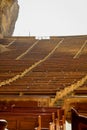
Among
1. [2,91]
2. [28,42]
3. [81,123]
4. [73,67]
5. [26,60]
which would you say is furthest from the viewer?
[28,42]

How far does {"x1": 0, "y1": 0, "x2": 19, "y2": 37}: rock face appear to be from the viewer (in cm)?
2714

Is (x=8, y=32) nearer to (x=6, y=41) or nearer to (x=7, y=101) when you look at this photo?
(x=6, y=41)

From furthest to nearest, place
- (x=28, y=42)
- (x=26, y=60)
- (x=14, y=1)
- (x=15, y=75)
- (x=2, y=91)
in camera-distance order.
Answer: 1. (x=14, y=1)
2. (x=28, y=42)
3. (x=26, y=60)
4. (x=15, y=75)
5. (x=2, y=91)

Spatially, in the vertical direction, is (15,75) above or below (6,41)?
below

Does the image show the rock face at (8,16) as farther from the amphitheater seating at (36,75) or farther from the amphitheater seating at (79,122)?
the amphitheater seating at (79,122)

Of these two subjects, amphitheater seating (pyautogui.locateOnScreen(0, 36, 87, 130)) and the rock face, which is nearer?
amphitheater seating (pyautogui.locateOnScreen(0, 36, 87, 130))

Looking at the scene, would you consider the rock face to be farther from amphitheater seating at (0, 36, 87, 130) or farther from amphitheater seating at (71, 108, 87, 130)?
amphitheater seating at (71, 108, 87, 130)

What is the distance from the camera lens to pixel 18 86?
12398 mm

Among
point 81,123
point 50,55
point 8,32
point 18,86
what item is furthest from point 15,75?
point 8,32

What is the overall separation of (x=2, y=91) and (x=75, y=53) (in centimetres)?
967

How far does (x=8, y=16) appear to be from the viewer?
29203 millimetres

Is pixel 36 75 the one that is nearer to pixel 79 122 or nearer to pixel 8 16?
pixel 79 122

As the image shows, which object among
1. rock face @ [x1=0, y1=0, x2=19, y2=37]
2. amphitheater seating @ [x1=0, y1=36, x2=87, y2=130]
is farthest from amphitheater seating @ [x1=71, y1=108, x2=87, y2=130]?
rock face @ [x1=0, y1=0, x2=19, y2=37]

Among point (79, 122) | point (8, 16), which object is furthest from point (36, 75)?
point (8, 16)
